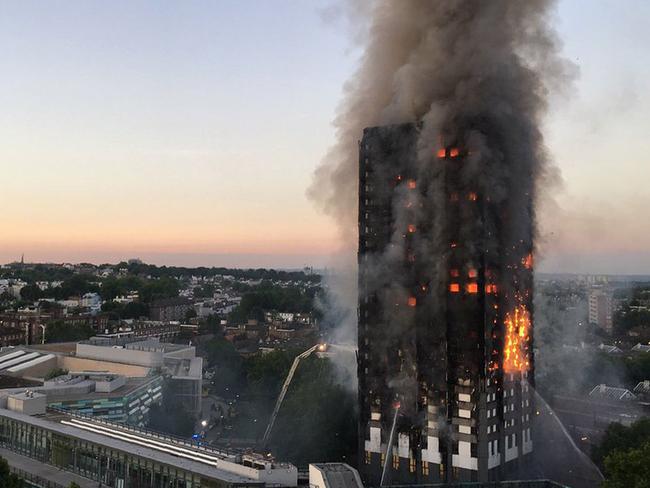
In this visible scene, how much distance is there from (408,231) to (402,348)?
7.17m

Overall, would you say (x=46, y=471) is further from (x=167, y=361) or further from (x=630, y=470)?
(x=167, y=361)

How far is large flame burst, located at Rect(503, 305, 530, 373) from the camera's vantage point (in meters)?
41.1

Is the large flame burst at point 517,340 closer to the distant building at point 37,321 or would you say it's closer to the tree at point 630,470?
the tree at point 630,470

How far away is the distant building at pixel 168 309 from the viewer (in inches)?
5989

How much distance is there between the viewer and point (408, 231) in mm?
42719

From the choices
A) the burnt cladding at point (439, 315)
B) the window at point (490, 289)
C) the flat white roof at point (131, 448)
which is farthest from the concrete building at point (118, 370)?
the window at point (490, 289)

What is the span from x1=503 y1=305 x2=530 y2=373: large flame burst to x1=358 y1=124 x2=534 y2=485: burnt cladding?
65 mm

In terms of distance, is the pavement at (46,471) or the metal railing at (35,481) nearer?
the metal railing at (35,481)

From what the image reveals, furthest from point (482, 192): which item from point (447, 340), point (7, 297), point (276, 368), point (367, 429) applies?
point (7, 297)

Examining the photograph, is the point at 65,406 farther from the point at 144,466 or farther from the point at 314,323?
the point at 314,323

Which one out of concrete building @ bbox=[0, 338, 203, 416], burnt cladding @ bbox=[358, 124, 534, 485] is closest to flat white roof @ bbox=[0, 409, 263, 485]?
concrete building @ bbox=[0, 338, 203, 416]

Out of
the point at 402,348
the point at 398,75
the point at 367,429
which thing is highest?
the point at 398,75

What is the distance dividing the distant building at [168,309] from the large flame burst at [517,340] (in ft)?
389

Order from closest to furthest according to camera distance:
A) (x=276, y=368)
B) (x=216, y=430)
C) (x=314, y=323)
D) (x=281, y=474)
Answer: (x=281, y=474), (x=216, y=430), (x=276, y=368), (x=314, y=323)
